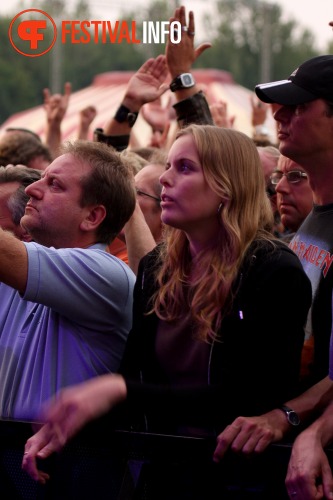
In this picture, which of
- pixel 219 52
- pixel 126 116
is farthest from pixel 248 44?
pixel 126 116

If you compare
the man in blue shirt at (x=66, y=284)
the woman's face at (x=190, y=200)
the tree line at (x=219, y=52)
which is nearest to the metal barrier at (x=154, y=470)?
the man in blue shirt at (x=66, y=284)

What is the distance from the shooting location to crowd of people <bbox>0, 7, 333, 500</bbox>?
2420 millimetres

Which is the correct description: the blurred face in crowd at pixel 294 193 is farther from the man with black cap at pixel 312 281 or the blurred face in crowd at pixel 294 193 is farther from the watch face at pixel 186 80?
the watch face at pixel 186 80

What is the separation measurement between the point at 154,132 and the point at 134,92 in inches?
86.4

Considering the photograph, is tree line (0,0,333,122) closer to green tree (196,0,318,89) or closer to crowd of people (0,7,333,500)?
green tree (196,0,318,89)

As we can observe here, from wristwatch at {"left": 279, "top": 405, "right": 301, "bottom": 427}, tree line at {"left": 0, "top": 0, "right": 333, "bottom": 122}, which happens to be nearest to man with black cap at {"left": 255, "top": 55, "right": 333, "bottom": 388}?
wristwatch at {"left": 279, "top": 405, "right": 301, "bottom": 427}

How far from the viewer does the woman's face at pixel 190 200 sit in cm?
275

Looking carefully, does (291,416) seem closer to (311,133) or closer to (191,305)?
(191,305)

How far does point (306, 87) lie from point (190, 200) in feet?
2.01

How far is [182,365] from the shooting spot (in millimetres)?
2635

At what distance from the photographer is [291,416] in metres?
2.49

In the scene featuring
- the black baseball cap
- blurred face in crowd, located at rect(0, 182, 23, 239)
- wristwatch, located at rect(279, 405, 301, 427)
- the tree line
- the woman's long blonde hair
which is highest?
the black baseball cap

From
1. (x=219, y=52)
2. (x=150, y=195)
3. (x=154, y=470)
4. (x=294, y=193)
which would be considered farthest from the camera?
(x=219, y=52)

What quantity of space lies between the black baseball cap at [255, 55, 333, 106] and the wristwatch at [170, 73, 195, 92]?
1.48 meters
